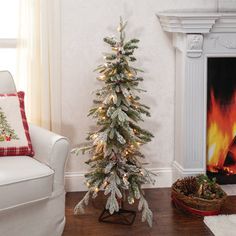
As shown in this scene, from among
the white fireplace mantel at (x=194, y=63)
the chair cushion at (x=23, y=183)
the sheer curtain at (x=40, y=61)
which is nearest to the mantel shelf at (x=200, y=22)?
the white fireplace mantel at (x=194, y=63)

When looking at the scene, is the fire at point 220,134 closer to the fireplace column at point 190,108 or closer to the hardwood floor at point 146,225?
the fireplace column at point 190,108

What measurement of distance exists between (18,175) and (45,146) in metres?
0.32

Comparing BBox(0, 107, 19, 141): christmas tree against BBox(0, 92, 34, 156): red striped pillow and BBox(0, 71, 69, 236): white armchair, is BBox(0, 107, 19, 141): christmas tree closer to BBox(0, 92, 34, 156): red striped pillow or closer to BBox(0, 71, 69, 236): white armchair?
BBox(0, 92, 34, 156): red striped pillow

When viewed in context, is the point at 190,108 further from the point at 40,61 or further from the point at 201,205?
the point at 40,61

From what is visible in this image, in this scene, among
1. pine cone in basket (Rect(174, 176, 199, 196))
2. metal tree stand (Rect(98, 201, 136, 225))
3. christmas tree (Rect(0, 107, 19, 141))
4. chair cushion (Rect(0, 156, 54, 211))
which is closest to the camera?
chair cushion (Rect(0, 156, 54, 211))

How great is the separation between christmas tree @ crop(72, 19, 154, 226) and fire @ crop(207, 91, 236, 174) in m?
0.76

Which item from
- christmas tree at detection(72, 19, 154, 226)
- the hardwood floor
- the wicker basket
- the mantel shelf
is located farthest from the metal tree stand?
the mantel shelf

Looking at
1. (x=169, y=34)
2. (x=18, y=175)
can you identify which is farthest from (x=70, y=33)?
(x=18, y=175)

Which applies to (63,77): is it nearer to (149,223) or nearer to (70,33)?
(70,33)

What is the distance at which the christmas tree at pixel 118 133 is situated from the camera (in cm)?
295

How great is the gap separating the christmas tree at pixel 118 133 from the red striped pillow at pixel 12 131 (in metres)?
0.44

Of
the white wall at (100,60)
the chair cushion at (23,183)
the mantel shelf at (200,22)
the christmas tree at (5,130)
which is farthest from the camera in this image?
the white wall at (100,60)

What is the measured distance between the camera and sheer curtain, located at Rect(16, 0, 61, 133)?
11.2ft

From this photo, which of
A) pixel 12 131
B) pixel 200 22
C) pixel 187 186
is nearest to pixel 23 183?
pixel 12 131
